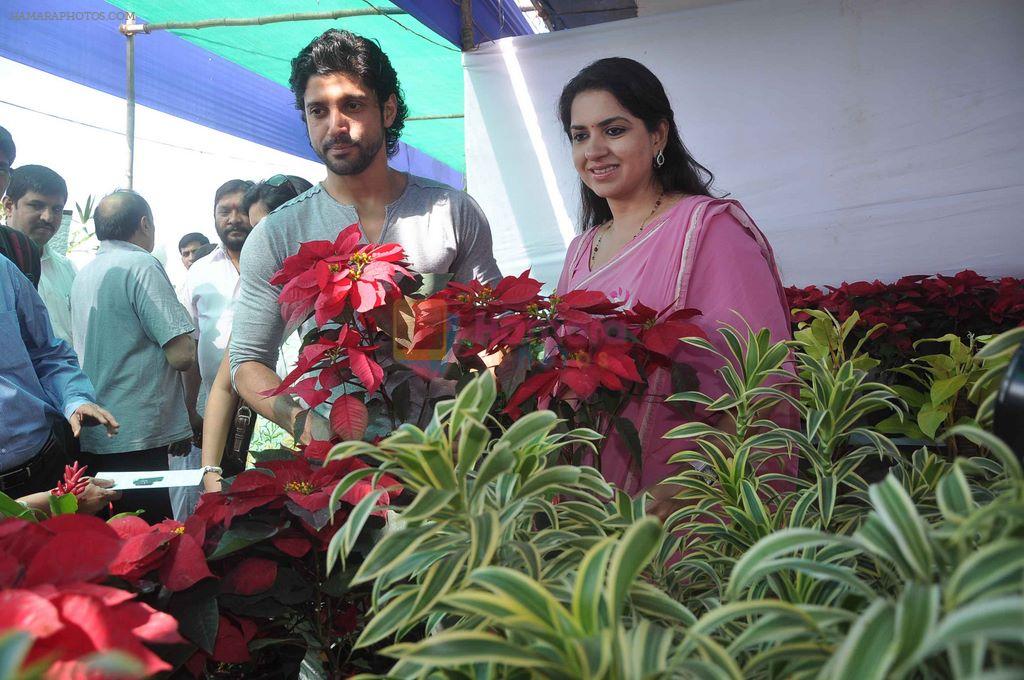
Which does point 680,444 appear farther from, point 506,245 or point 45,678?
point 506,245

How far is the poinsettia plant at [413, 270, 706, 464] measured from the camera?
3.39 ft

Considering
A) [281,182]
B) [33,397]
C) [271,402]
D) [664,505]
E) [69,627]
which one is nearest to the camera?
[69,627]

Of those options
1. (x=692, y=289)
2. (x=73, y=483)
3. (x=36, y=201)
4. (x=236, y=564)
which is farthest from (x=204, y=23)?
(x=236, y=564)

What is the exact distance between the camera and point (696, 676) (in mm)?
501

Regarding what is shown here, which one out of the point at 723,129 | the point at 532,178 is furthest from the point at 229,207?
the point at 723,129

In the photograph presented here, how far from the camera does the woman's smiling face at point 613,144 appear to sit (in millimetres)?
1690

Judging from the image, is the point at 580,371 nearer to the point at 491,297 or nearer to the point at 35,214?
the point at 491,297

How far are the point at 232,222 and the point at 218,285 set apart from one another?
281 mm

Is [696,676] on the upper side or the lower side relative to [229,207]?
lower

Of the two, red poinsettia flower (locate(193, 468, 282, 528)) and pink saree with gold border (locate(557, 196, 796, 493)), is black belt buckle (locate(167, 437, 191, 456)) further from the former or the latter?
red poinsettia flower (locate(193, 468, 282, 528))

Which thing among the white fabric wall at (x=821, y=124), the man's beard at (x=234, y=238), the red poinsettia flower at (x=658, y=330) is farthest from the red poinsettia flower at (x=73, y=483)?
the white fabric wall at (x=821, y=124)

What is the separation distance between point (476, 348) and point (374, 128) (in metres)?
0.78

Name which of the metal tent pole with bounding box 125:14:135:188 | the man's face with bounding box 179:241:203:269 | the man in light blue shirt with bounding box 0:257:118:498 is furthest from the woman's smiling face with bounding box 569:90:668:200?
the man's face with bounding box 179:241:203:269

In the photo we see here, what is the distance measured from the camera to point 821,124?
391cm
